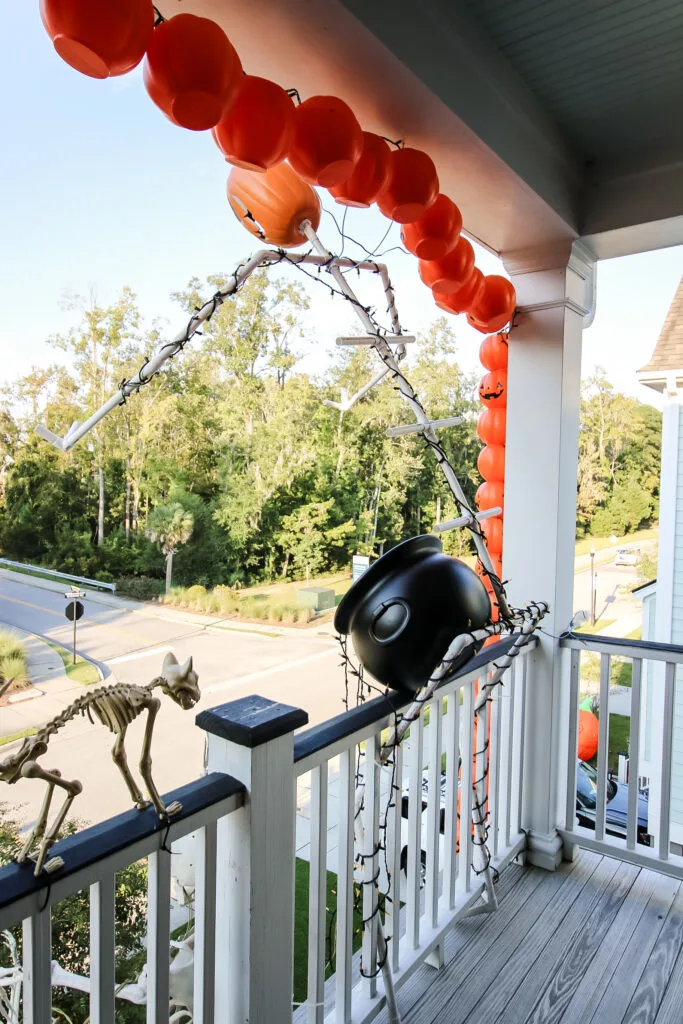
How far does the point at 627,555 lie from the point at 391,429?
4.63 m

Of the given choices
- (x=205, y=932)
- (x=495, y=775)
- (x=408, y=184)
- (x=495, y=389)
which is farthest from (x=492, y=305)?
(x=205, y=932)

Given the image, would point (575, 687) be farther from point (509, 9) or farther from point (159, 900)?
point (509, 9)

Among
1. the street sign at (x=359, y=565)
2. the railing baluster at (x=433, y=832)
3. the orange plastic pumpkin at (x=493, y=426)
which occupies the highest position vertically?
the orange plastic pumpkin at (x=493, y=426)

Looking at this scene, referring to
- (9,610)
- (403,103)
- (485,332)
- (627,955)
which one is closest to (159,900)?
(9,610)

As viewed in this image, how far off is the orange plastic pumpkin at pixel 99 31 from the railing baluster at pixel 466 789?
65.8 inches

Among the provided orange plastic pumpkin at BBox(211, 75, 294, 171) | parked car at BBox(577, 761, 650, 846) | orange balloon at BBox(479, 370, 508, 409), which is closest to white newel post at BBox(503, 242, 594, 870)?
orange balloon at BBox(479, 370, 508, 409)

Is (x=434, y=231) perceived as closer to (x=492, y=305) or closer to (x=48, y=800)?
(x=492, y=305)

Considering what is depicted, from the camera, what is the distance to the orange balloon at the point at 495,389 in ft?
8.21

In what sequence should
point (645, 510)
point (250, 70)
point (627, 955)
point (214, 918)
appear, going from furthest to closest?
point (645, 510)
point (627, 955)
point (250, 70)
point (214, 918)

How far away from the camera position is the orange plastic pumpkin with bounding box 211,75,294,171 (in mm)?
1178

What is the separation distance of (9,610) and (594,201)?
2371mm

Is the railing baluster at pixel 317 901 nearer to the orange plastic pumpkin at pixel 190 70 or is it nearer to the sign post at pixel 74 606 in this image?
the sign post at pixel 74 606

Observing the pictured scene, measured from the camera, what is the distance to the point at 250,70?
1.42m

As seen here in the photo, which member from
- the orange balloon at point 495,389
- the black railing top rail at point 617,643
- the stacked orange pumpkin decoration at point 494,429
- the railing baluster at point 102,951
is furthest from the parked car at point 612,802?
the railing baluster at point 102,951
